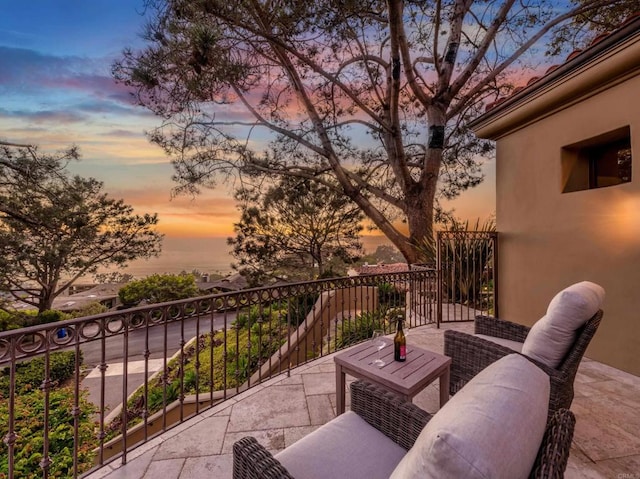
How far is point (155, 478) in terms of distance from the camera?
6.18ft

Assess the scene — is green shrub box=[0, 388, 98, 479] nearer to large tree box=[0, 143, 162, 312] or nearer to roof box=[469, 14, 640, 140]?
large tree box=[0, 143, 162, 312]

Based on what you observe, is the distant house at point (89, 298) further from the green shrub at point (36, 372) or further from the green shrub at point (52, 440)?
the green shrub at point (52, 440)

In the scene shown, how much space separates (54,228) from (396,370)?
12.7 m

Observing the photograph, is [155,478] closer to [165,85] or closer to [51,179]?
[165,85]

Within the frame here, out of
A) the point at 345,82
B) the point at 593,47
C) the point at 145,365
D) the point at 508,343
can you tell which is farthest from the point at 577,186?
the point at 345,82

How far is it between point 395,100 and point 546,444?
832cm

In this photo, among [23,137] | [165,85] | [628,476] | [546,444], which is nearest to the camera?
[546,444]

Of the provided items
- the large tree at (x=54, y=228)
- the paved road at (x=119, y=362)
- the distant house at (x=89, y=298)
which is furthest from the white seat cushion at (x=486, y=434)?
the distant house at (x=89, y=298)

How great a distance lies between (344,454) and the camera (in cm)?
140

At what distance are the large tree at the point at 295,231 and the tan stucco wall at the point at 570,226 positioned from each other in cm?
622

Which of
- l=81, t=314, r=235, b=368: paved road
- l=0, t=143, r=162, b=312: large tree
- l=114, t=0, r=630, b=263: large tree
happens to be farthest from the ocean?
l=114, t=0, r=630, b=263: large tree

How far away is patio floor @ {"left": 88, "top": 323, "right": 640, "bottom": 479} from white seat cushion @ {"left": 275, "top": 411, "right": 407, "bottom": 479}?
84cm

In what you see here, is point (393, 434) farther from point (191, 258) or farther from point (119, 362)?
point (191, 258)

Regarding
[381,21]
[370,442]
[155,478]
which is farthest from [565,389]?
[381,21]
